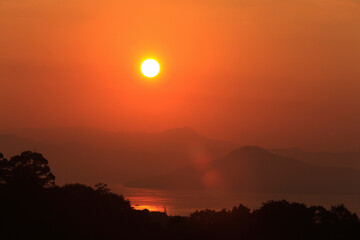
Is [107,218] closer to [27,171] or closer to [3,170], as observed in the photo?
[27,171]

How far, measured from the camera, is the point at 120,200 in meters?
76.3

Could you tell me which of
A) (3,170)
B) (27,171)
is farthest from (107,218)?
(3,170)

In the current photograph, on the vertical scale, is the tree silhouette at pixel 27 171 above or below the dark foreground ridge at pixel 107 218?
above

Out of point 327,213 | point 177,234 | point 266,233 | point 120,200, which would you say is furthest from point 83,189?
point 327,213

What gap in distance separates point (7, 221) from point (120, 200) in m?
23.6

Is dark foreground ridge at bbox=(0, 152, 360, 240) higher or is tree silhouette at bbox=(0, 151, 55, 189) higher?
tree silhouette at bbox=(0, 151, 55, 189)

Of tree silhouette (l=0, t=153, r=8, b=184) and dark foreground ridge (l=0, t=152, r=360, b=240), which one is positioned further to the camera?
tree silhouette (l=0, t=153, r=8, b=184)

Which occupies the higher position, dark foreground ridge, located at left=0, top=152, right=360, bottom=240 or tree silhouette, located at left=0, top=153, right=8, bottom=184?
tree silhouette, located at left=0, top=153, right=8, bottom=184

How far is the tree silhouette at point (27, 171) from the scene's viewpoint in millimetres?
73125

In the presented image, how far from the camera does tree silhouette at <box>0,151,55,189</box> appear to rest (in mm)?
73125

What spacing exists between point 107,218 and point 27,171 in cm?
1522

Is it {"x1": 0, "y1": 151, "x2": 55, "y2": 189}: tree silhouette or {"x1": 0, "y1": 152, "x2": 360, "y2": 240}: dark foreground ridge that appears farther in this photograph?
{"x1": 0, "y1": 151, "x2": 55, "y2": 189}: tree silhouette

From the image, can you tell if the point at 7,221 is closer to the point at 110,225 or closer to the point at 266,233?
the point at 110,225

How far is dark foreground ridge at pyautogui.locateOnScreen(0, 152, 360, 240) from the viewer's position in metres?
56.9
